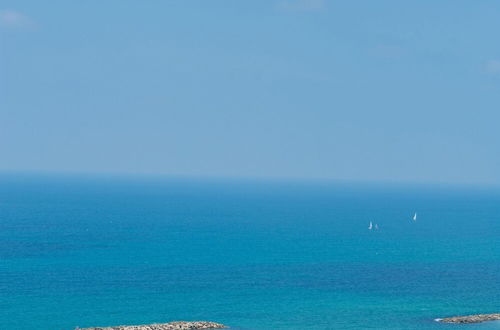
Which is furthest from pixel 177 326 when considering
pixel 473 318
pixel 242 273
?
pixel 242 273

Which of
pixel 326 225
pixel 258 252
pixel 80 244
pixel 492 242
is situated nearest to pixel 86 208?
pixel 326 225

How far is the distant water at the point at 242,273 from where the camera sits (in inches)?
2547

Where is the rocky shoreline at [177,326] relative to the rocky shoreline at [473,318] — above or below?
below

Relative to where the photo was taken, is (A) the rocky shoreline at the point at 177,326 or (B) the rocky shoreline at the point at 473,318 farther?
(B) the rocky shoreline at the point at 473,318

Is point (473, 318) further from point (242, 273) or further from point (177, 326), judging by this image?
point (242, 273)

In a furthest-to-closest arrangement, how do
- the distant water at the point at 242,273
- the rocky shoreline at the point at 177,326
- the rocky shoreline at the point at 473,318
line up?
the distant water at the point at 242,273 < the rocky shoreline at the point at 473,318 < the rocky shoreline at the point at 177,326

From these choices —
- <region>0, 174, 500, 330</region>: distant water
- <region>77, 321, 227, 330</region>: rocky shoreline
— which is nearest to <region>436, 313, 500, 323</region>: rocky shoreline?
<region>0, 174, 500, 330</region>: distant water

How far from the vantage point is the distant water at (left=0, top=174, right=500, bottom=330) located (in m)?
64.7

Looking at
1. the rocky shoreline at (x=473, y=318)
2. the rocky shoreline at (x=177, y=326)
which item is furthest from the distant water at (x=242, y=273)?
the rocky shoreline at (x=177, y=326)

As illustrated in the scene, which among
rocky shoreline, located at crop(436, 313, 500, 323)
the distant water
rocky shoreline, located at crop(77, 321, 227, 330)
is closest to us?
rocky shoreline, located at crop(77, 321, 227, 330)

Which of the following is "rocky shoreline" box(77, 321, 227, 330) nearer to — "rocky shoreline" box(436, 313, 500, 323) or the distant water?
the distant water

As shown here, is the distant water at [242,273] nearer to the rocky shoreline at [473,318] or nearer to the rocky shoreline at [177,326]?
the rocky shoreline at [473,318]

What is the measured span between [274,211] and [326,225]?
42115mm

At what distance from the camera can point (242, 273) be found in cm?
8631
